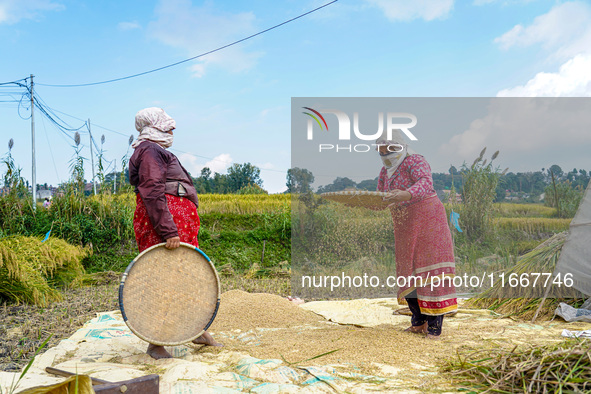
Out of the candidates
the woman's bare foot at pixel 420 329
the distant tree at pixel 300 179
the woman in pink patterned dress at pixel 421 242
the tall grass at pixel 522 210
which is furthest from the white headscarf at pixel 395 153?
the tall grass at pixel 522 210

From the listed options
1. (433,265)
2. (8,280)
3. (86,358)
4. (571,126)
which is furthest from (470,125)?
(8,280)

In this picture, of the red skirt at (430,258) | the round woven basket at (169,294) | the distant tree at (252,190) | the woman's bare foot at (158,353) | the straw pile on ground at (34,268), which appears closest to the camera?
the round woven basket at (169,294)

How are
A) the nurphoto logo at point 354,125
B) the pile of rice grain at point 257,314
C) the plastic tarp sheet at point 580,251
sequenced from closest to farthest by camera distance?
the pile of rice grain at point 257,314 → the plastic tarp sheet at point 580,251 → the nurphoto logo at point 354,125

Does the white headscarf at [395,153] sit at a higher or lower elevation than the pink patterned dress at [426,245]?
higher

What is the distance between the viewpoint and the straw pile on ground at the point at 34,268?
196 inches

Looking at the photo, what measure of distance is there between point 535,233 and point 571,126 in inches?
54.6

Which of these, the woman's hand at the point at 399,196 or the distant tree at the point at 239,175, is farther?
the distant tree at the point at 239,175

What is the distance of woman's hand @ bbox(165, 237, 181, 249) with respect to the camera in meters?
2.88

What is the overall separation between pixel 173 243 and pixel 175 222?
0.21 meters

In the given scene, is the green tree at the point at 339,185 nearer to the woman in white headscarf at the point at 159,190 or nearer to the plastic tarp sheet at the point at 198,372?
the woman in white headscarf at the point at 159,190

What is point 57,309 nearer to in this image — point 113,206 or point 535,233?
point 113,206

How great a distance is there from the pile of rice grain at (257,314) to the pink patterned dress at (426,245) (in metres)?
1.14

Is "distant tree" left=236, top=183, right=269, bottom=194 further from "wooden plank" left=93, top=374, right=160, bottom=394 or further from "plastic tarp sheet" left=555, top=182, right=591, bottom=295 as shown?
"wooden plank" left=93, top=374, right=160, bottom=394

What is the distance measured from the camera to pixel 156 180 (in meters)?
2.90
